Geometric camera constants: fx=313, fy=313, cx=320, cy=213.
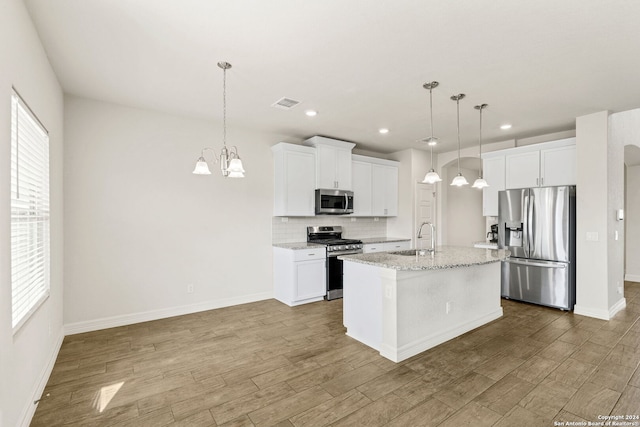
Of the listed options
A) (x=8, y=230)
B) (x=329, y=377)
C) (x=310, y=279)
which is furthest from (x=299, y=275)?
(x=8, y=230)

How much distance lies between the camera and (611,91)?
3494mm

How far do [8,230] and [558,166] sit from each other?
242 inches

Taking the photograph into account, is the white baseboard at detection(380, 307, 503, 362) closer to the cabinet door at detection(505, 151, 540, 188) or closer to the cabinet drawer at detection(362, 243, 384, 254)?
the cabinet drawer at detection(362, 243, 384, 254)

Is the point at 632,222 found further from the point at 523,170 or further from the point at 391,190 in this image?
the point at 391,190

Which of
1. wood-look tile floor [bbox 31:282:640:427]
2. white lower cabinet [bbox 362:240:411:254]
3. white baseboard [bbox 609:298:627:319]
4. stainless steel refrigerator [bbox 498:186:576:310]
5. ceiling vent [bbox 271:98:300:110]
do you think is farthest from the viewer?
white lower cabinet [bbox 362:240:411:254]

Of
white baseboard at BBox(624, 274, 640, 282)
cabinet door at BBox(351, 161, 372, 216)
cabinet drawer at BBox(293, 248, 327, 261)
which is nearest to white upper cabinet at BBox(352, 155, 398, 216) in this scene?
cabinet door at BBox(351, 161, 372, 216)

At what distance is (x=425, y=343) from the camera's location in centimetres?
317

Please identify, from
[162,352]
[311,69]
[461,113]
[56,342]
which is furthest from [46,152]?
[461,113]

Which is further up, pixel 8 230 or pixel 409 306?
pixel 8 230

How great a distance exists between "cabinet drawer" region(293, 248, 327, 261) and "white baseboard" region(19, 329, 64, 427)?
2.83 m

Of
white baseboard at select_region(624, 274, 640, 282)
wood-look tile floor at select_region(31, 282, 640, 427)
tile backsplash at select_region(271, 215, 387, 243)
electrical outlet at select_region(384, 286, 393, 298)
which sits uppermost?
tile backsplash at select_region(271, 215, 387, 243)

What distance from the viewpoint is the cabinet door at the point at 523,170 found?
4.91 m

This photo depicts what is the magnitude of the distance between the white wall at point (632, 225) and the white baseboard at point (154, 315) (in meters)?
7.41

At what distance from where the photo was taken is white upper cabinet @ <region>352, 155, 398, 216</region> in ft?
19.8
